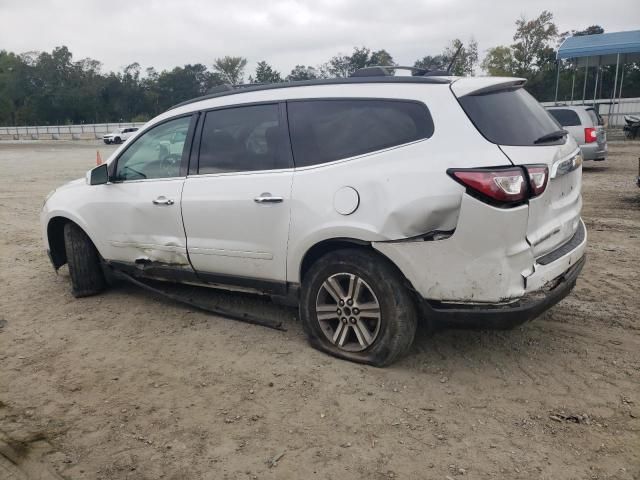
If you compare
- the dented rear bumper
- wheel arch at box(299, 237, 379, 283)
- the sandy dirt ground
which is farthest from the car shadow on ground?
wheel arch at box(299, 237, 379, 283)

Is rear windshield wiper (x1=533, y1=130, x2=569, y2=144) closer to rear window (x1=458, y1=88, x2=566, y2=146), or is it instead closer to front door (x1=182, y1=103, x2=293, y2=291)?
rear window (x1=458, y1=88, x2=566, y2=146)

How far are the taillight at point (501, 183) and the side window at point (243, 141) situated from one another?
4.42 ft

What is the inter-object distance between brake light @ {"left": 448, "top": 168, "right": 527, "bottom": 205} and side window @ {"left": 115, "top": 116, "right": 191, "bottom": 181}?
251 centimetres

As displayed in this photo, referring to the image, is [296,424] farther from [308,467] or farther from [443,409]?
[443,409]

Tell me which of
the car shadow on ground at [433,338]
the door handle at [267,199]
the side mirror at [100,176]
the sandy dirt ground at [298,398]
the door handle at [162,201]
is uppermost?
the side mirror at [100,176]

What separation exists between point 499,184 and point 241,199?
185 centimetres

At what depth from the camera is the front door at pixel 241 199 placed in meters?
3.91

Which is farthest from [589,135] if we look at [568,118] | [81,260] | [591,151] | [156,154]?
[81,260]

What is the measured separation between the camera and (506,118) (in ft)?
11.3

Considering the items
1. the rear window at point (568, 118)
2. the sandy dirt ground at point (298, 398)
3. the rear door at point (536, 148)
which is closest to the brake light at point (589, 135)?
the rear window at point (568, 118)

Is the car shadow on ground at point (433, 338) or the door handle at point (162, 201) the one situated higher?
the door handle at point (162, 201)

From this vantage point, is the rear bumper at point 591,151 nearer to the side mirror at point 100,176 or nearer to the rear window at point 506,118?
the rear window at point 506,118

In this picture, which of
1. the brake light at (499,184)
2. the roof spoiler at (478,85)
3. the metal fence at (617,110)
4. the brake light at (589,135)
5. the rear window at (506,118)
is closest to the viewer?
the brake light at (499,184)

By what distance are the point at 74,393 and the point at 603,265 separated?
207 inches
